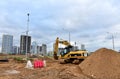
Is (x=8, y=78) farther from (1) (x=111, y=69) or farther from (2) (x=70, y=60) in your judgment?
(2) (x=70, y=60)

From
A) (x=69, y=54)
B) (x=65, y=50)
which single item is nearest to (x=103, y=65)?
(x=69, y=54)

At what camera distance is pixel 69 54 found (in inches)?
1458

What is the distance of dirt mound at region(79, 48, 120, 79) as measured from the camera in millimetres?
20750

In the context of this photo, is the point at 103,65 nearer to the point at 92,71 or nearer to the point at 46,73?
the point at 92,71

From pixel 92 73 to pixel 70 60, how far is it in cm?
1603

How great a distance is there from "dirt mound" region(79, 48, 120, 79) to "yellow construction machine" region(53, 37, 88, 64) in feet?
33.8

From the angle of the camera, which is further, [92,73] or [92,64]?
[92,64]

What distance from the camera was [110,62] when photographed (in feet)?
75.8

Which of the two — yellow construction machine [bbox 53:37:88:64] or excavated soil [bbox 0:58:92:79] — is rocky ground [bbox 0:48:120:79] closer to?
excavated soil [bbox 0:58:92:79]

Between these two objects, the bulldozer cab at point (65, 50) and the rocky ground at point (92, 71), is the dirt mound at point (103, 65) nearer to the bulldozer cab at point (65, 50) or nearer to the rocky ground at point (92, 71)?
the rocky ground at point (92, 71)

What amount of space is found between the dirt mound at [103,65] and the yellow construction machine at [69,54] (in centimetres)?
1030

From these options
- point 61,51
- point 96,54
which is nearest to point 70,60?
point 61,51

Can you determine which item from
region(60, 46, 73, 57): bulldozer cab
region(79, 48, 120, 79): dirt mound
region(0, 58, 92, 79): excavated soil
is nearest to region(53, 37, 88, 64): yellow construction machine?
region(60, 46, 73, 57): bulldozer cab

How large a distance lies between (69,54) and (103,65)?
1479 centimetres
